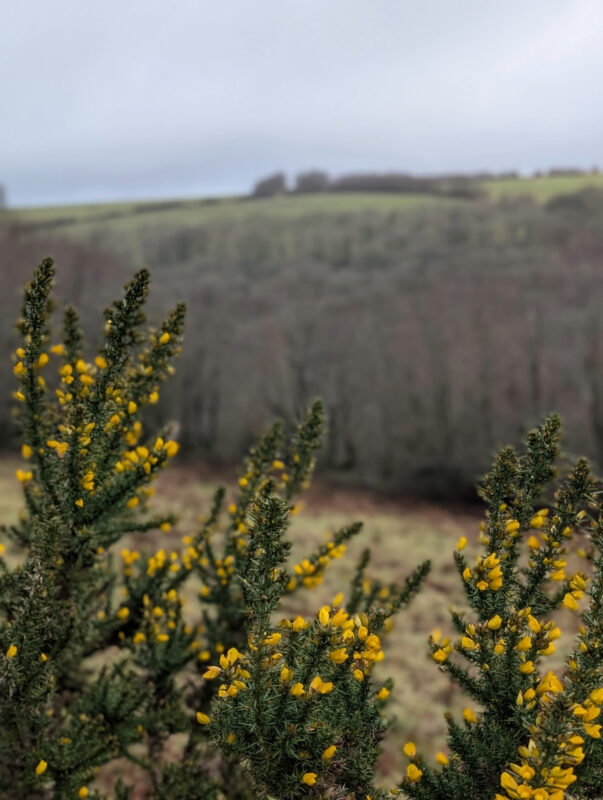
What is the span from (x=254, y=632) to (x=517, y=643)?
4.26 feet

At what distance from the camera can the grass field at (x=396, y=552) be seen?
1037cm

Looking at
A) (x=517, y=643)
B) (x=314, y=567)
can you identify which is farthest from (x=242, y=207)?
(x=517, y=643)

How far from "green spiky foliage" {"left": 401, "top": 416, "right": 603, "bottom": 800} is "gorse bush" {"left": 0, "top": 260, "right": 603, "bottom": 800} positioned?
1 cm

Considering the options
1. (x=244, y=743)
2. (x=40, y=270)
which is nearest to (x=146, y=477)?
(x=40, y=270)

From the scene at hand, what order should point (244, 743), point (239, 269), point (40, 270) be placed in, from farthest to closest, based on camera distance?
1. point (239, 269)
2. point (40, 270)
3. point (244, 743)

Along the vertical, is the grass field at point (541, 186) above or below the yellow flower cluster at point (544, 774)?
above

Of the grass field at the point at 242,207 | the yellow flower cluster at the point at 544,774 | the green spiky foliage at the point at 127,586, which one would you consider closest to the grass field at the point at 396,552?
the green spiky foliage at the point at 127,586

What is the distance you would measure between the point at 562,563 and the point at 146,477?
2.58 meters

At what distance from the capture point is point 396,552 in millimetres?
18578

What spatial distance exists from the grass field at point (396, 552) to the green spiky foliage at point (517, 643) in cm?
276

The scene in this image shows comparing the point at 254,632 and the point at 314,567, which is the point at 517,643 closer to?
the point at 254,632

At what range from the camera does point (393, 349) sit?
23906 millimetres

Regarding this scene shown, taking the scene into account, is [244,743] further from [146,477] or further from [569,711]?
[146,477]

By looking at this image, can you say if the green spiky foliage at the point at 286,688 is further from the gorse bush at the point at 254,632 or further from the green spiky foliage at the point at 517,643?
the green spiky foliage at the point at 517,643
